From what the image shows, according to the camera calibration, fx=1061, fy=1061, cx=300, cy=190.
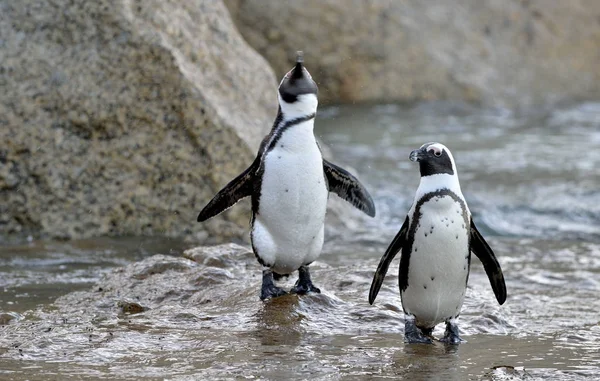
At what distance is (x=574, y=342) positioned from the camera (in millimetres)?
4762

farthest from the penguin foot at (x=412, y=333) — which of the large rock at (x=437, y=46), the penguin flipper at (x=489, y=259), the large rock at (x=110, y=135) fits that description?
the large rock at (x=437, y=46)

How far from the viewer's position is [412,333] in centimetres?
453

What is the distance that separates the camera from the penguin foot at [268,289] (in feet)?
16.2

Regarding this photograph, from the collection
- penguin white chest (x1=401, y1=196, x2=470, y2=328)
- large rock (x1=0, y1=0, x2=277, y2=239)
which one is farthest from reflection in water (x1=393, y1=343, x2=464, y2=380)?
large rock (x1=0, y1=0, x2=277, y2=239)

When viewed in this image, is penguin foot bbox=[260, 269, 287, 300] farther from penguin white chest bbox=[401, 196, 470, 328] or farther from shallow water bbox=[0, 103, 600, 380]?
penguin white chest bbox=[401, 196, 470, 328]

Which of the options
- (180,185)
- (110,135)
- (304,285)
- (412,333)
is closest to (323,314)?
(304,285)

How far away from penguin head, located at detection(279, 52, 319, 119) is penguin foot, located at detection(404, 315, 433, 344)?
1025mm

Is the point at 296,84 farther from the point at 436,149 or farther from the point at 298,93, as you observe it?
the point at 436,149

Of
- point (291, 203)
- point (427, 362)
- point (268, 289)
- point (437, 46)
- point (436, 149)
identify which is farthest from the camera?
point (437, 46)

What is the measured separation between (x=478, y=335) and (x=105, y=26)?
12.9 ft

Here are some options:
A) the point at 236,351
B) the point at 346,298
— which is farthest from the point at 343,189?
the point at 236,351

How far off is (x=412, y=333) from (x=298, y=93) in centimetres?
117

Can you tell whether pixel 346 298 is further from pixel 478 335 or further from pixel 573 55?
pixel 573 55

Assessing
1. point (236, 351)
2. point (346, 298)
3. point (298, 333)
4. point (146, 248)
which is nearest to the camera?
point (236, 351)
